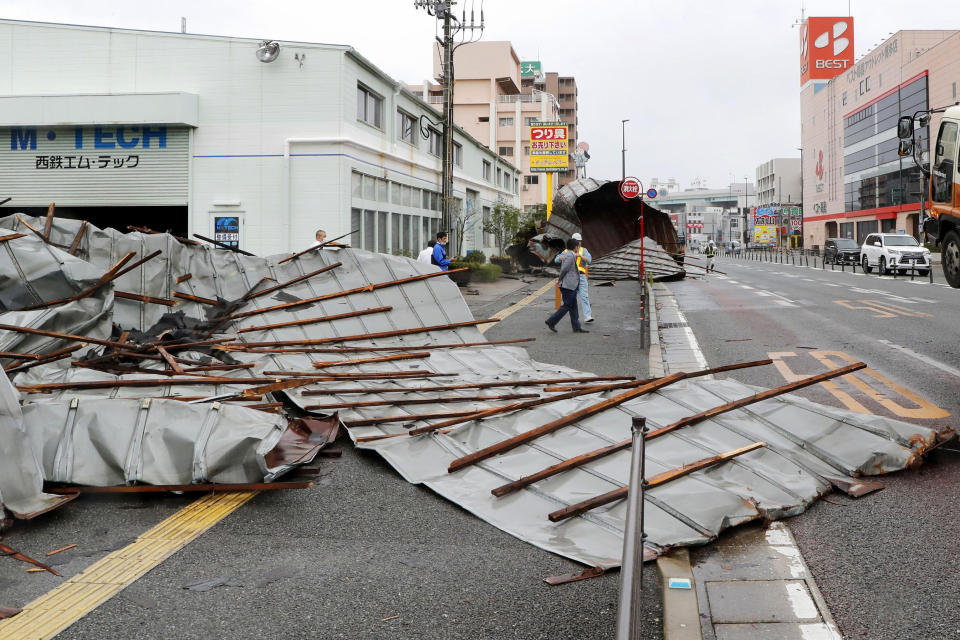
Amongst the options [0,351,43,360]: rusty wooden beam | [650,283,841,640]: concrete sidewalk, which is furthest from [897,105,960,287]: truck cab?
[0,351,43,360]: rusty wooden beam

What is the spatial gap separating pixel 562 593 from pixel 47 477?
11.1ft

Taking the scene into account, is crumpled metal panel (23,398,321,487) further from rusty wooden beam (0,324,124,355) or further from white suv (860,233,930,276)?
white suv (860,233,930,276)

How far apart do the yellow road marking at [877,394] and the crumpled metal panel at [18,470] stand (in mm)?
6582

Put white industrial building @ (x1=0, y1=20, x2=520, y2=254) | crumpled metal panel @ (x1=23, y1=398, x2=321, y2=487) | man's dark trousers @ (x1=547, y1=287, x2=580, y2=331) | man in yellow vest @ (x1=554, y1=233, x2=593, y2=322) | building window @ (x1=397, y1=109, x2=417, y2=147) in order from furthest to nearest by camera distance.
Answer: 1. building window @ (x1=397, y1=109, x2=417, y2=147)
2. white industrial building @ (x1=0, y1=20, x2=520, y2=254)
3. man in yellow vest @ (x1=554, y1=233, x2=593, y2=322)
4. man's dark trousers @ (x1=547, y1=287, x2=580, y2=331)
5. crumpled metal panel @ (x1=23, y1=398, x2=321, y2=487)

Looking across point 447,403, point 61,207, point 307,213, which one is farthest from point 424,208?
point 447,403

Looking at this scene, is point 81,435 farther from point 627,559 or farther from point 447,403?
point 627,559

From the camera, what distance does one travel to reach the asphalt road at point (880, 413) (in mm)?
3639

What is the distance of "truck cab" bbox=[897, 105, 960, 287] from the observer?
41.7 ft

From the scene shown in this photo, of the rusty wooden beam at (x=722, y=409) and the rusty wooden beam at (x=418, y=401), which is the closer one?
the rusty wooden beam at (x=722, y=409)

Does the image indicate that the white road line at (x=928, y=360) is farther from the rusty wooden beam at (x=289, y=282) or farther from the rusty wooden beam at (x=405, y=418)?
the rusty wooden beam at (x=289, y=282)

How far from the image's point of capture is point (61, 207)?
81.5ft

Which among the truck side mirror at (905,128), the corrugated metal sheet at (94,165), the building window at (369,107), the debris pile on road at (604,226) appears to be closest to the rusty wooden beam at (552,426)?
the truck side mirror at (905,128)

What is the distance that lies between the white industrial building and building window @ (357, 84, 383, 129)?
0.11 metres

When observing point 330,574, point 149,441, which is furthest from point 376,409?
point 330,574
